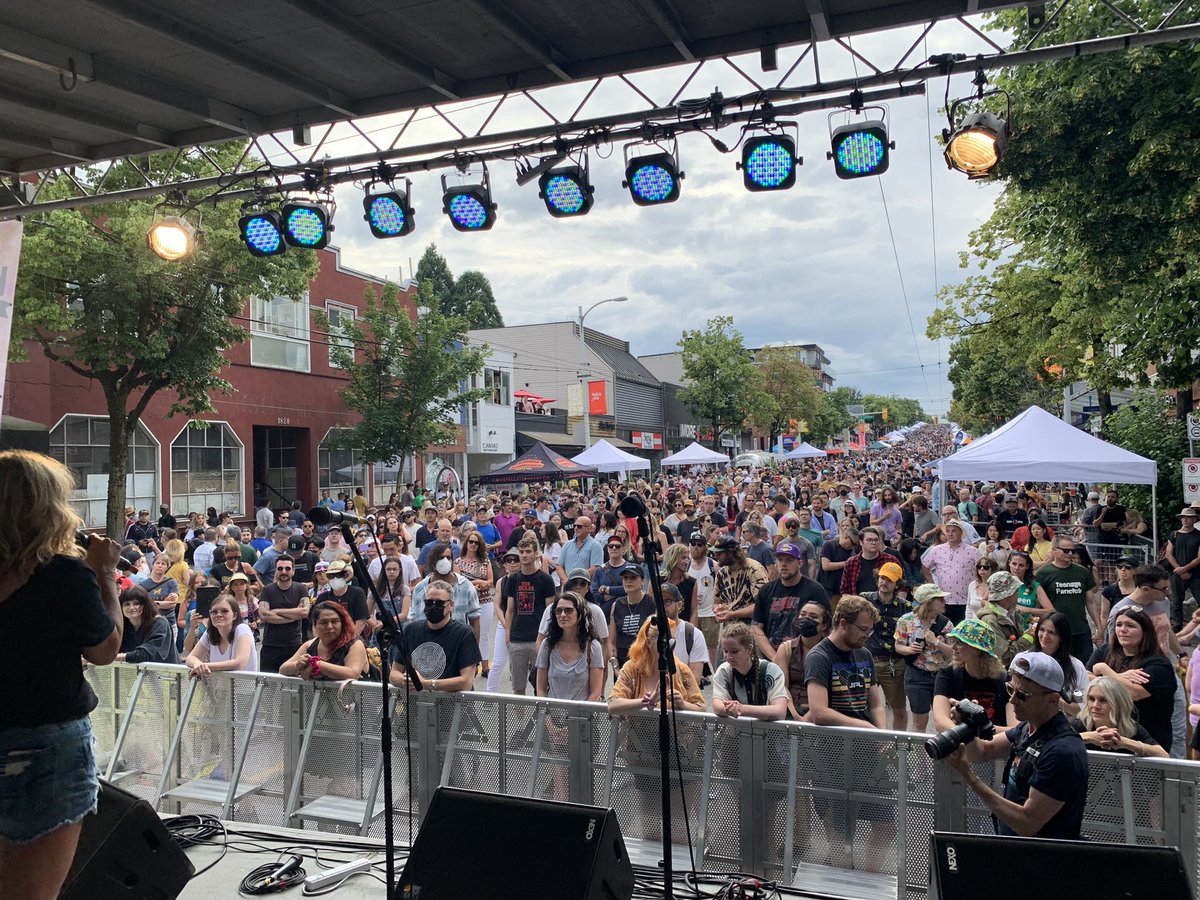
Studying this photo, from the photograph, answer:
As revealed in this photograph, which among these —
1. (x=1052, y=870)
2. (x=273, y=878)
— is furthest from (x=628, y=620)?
(x=1052, y=870)

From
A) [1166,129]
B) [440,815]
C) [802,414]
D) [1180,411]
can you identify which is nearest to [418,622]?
[440,815]

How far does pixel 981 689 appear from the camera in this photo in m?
4.83

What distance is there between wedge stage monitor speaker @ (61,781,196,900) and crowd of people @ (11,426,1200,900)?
117cm

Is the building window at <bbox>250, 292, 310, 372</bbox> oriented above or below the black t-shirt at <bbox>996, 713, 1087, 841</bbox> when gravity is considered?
above

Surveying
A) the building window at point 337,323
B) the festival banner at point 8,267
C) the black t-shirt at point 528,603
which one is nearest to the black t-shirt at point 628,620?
the black t-shirt at point 528,603

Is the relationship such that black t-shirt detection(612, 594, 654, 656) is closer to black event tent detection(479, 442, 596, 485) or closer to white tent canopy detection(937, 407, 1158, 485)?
white tent canopy detection(937, 407, 1158, 485)

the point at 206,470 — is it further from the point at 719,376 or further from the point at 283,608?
the point at 719,376

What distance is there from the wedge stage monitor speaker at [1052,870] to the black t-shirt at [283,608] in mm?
6059

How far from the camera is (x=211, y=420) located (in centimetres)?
2522

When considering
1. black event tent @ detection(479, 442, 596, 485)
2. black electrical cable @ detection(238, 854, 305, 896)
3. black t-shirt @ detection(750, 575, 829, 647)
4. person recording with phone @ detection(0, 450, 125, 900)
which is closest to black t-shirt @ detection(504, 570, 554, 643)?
black t-shirt @ detection(750, 575, 829, 647)

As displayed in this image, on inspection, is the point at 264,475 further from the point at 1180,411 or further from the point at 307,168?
the point at 1180,411

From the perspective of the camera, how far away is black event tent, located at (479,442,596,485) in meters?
23.9

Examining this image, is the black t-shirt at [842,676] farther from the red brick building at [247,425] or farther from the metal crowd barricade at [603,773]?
the red brick building at [247,425]

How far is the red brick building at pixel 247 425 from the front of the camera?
21297mm
